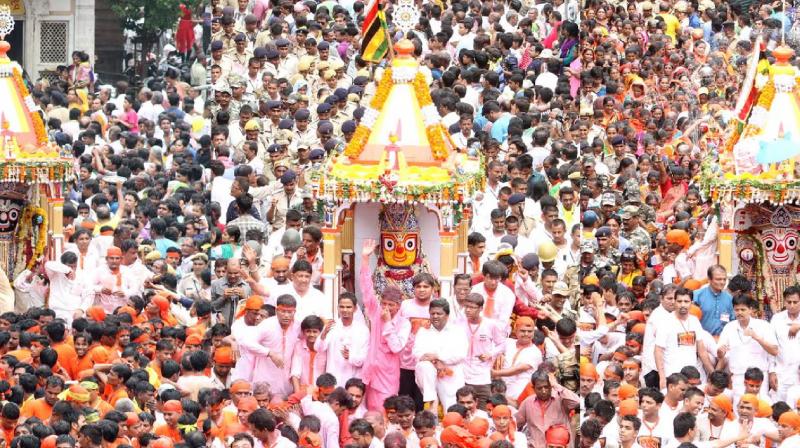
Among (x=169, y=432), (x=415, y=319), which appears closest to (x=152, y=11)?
(x=415, y=319)

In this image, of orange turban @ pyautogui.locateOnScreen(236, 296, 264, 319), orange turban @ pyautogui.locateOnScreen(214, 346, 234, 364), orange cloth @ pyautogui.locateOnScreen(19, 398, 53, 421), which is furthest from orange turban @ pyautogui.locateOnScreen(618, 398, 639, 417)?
orange cloth @ pyautogui.locateOnScreen(19, 398, 53, 421)

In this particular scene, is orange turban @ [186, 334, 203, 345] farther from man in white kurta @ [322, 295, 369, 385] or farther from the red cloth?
the red cloth

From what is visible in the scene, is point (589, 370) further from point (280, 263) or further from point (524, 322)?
point (280, 263)

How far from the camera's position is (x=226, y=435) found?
22891 mm

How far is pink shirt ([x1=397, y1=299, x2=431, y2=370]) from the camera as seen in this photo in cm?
2512

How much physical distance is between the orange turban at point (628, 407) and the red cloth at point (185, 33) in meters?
20.4

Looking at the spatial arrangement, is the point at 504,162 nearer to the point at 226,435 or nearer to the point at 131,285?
the point at 131,285

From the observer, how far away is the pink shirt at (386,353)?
82.0 feet

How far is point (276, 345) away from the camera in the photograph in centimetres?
2512

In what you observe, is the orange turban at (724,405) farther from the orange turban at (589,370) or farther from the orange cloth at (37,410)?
the orange cloth at (37,410)

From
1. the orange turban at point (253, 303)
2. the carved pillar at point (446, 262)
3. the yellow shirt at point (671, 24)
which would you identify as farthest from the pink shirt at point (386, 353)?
the yellow shirt at point (671, 24)

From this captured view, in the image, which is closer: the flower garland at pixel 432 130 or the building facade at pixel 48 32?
the flower garland at pixel 432 130

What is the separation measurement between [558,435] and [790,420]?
2.29 meters

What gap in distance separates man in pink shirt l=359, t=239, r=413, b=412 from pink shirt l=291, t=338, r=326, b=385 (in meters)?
0.46
